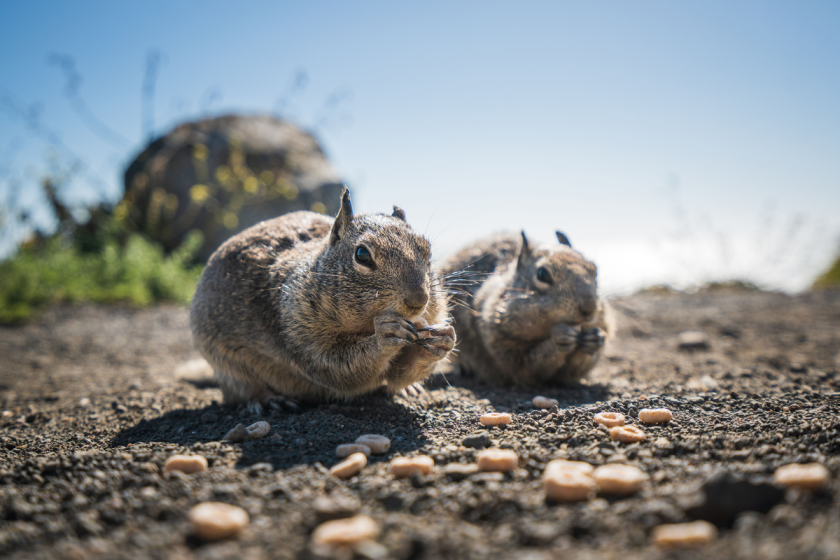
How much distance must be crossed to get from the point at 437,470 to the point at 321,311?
4.98 ft

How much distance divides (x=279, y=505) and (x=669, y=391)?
3.57 metres

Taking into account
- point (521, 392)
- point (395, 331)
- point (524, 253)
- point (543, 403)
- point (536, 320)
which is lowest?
point (521, 392)

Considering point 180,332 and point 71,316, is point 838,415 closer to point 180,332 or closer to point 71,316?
point 180,332

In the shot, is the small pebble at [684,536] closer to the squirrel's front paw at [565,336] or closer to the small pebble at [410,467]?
the small pebble at [410,467]

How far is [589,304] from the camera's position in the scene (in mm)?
4426

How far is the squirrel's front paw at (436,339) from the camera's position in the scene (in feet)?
10.9

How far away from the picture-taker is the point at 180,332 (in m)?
9.22

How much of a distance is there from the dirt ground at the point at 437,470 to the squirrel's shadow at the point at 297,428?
0.06ft

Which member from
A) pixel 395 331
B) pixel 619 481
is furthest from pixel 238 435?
pixel 619 481

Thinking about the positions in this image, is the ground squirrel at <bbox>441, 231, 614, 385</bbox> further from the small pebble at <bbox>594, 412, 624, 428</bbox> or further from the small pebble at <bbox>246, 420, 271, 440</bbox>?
the small pebble at <bbox>246, 420, 271, 440</bbox>

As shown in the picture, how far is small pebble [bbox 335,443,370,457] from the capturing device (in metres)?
2.79

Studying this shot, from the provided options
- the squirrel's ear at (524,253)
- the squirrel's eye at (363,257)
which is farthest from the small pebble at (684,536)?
the squirrel's ear at (524,253)

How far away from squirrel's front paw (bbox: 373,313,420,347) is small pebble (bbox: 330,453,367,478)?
849mm

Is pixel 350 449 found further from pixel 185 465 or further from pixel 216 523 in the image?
pixel 216 523
